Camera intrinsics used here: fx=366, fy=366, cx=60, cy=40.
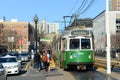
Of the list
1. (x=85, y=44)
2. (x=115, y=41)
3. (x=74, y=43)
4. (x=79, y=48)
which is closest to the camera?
(x=79, y=48)

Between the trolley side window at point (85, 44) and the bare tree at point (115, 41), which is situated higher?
the bare tree at point (115, 41)

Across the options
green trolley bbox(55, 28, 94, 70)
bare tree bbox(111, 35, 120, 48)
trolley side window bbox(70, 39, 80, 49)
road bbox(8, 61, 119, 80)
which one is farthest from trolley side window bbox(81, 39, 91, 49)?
bare tree bbox(111, 35, 120, 48)

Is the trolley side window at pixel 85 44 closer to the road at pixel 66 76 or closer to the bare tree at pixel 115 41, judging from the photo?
the road at pixel 66 76

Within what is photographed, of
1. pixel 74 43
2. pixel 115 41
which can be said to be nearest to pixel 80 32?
pixel 74 43

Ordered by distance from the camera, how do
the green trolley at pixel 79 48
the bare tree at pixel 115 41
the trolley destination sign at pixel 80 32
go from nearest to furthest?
the green trolley at pixel 79 48
the trolley destination sign at pixel 80 32
the bare tree at pixel 115 41

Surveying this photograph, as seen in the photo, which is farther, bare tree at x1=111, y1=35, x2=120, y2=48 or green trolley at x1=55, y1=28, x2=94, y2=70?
bare tree at x1=111, y1=35, x2=120, y2=48

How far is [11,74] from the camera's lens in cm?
2772

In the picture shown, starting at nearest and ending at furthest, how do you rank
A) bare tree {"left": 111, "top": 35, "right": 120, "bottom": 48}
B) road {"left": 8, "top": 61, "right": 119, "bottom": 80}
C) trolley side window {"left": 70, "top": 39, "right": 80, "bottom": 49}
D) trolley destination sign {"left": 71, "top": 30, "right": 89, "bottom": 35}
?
1. road {"left": 8, "top": 61, "right": 119, "bottom": 80}
2. trolley side window {"left": 70, "top": 39, "right": 80, "bottom": 49}
3. trolley destination sign {"left": 71, "top": 30, "right": 89, "bottom": 35}
4. bare tree {"left": 111, "top": 35, "right": 120, "bottom": 48}

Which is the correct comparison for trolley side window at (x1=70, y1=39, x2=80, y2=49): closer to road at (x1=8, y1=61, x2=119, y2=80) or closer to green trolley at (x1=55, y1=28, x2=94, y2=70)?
green trolley at (x1=55, y1=28, x2=94, y2=70)

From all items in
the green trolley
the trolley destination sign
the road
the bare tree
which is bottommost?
the road

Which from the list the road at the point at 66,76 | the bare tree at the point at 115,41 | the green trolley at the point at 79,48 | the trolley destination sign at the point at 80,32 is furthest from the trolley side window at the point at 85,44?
the bare tree at the point at 115,41

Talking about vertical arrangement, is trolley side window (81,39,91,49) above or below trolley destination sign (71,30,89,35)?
below

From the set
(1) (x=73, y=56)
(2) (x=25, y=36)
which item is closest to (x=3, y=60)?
(1) (x=73, y=56)

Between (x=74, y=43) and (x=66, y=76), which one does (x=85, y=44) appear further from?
(x=66, y=76)
